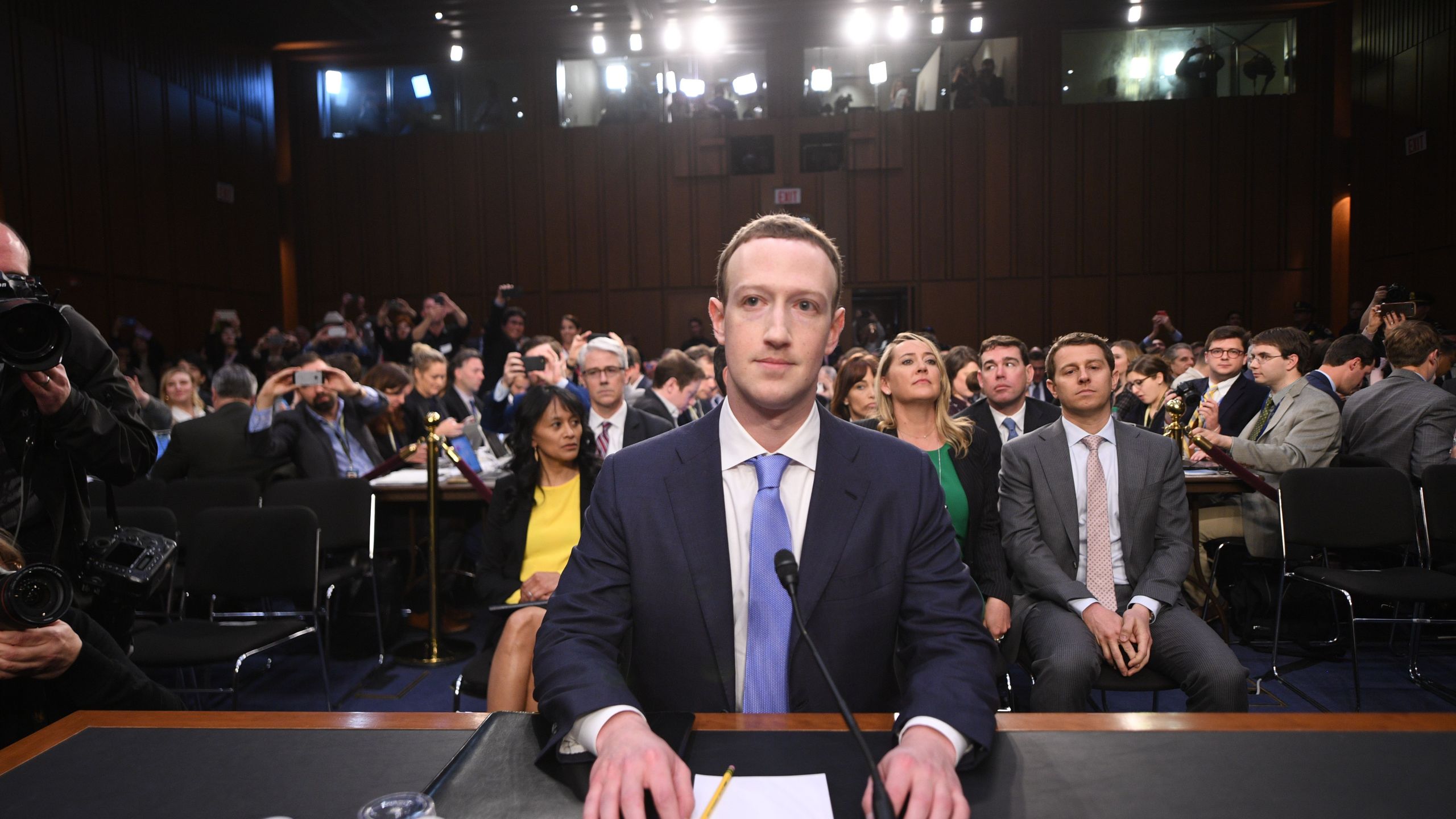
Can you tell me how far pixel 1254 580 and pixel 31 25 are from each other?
1190 cm

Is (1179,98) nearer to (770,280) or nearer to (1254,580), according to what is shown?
(1254,580)

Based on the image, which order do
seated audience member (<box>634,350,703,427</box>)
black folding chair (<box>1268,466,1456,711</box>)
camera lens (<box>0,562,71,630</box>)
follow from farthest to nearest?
seated audience member (<box>634,350,703,427</box>), black folding chair (<box>1268,466,1456,711</box>), camera lens (<box>0,562,71,630</box>)

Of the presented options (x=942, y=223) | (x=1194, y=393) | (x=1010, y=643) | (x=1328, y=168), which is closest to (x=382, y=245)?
(x=942, y=223)

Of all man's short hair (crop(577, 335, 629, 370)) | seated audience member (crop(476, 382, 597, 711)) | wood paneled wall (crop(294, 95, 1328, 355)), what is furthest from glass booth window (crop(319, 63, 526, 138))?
seated audience member (crop(476, 382, 597, 711))

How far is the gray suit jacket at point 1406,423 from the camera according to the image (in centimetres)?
413

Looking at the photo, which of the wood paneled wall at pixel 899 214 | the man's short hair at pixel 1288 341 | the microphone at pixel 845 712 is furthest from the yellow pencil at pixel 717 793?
the wood paneled wall at pixel 899 214

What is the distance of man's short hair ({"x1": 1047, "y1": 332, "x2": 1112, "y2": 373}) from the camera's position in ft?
9.46

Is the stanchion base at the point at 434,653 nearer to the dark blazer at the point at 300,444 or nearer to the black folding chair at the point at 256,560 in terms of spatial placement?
the black folding chair at the point at 256,560

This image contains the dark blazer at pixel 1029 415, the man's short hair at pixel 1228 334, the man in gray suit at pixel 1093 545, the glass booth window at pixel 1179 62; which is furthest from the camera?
the glass booth window at pixel 1179 62

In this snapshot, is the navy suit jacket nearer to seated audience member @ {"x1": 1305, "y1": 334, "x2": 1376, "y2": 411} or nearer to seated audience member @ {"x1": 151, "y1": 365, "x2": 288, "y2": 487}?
seated audience member @ {"x1": 151, "y1": 365, "x2": 288, "y2": 487}

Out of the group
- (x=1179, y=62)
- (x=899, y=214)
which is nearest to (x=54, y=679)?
(x=899, y=214)

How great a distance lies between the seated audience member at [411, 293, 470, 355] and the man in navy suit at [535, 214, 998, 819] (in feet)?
22.9

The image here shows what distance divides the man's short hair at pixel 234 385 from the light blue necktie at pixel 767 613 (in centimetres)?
463

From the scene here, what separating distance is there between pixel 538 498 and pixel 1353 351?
14.6ft
